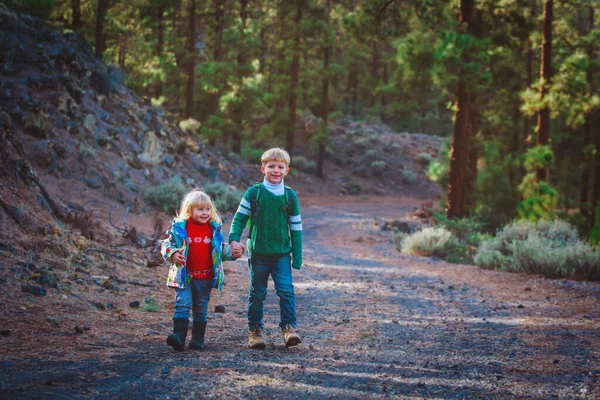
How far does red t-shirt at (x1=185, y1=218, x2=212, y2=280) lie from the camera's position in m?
5.05

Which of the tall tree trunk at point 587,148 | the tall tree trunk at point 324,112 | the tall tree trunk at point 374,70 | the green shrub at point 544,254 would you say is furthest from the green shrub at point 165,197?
the tall tree trunk at point 374,70

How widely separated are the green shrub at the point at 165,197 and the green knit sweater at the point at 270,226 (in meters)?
11.5

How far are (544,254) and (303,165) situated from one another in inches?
1081

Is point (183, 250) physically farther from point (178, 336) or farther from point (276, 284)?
point (276, 284)

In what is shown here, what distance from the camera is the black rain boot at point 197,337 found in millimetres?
4914

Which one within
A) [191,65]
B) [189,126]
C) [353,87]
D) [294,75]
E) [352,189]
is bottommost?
[352,189]

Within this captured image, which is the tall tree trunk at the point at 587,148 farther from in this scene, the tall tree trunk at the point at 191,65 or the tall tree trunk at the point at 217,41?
the tall tree trunk at the point at 217,41

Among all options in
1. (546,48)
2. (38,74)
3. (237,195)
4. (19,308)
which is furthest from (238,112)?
(19,308)

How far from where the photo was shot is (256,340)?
501 centimetres

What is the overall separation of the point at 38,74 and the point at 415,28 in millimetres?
11544

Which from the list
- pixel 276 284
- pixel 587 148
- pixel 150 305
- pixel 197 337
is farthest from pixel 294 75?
pixel 197 337

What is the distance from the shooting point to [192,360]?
444 centimetres

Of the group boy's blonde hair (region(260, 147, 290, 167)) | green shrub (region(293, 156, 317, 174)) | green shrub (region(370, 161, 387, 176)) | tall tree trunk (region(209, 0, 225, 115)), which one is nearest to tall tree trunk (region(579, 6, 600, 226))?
green shrub (region(370, 161, 387, 176))

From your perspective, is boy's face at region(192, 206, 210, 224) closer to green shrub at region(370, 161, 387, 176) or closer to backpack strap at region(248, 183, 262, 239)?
backpack strap at region(248, 183, 262, 239)
